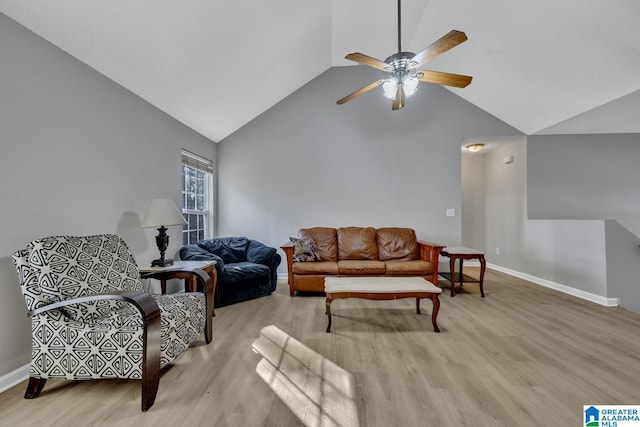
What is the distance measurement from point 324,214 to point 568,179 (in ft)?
13.4

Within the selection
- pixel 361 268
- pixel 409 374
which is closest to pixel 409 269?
pixel 361 268

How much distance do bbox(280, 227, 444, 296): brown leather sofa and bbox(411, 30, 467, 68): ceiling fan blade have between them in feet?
7.68

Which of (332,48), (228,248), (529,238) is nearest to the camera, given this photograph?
(228,248)

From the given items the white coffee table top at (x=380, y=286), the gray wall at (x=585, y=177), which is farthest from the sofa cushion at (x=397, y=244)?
the gray wall at (x=585, y=177)

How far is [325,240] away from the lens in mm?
4426

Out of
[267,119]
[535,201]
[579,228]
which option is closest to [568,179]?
[535,201]

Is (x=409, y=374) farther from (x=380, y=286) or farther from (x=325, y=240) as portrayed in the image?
(x=325, y=240)

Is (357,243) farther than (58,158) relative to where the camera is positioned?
Yes

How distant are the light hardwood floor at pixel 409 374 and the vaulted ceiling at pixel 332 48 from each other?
2.46 meters

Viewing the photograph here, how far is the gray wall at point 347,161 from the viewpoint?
492 centimetres

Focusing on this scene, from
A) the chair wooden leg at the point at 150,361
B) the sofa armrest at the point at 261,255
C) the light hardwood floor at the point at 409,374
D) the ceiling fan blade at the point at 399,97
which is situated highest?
the ceiling fan blade at the point at 399,97

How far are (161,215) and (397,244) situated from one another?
319cm

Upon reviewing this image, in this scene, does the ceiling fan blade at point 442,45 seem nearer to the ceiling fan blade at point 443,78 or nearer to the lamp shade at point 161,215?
the ceiling fan blade at point 443,78

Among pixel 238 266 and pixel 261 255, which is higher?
pixel 261 255
